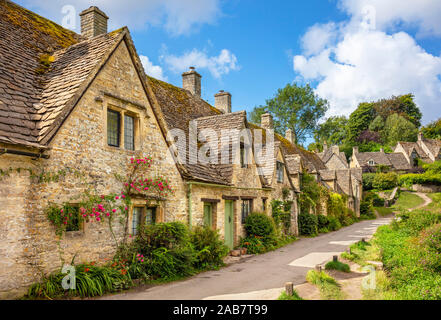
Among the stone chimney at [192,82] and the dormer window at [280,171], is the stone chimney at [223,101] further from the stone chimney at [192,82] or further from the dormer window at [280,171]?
the dormer window at [280,171]

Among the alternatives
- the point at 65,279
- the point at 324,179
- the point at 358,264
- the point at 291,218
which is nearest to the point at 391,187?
the point at 324,179

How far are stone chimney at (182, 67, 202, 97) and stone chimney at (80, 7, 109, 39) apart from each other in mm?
7941

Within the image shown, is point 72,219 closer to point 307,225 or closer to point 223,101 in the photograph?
point 223,101

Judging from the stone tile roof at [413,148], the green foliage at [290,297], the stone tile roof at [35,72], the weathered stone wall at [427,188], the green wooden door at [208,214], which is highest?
the stone tile roof at [413,148]

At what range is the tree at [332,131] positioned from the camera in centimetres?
6500

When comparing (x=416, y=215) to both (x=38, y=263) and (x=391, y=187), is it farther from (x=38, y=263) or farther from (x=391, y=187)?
(x=391, y=187)

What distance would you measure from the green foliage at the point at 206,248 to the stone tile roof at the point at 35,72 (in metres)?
5.95

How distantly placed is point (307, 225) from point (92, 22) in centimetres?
1825

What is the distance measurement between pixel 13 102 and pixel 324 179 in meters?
33.1

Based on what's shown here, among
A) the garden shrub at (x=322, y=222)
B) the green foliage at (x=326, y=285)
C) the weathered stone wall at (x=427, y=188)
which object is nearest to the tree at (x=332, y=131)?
the weathered stone wall at (x=427, y=188)

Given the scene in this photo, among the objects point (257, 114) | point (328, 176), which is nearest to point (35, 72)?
point (328, 176)

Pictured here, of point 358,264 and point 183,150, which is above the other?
point 183,150

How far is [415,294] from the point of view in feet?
26.3

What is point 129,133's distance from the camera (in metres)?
10.2
